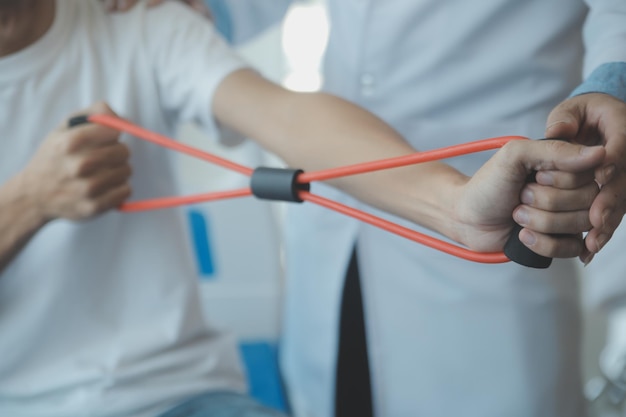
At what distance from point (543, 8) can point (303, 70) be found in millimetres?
1280

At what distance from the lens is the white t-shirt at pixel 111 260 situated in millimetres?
1022

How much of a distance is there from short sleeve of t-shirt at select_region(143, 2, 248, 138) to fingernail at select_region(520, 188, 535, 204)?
0.53 m

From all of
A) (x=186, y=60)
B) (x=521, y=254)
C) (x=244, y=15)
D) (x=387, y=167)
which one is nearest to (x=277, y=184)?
(x=387, y=167)

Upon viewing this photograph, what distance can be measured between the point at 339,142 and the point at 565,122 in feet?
1.11

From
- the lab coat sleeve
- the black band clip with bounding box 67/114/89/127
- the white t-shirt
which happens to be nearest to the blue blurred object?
the white t-shirt

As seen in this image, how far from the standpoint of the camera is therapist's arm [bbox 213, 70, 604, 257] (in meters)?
0.60

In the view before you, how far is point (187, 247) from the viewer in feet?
3.83

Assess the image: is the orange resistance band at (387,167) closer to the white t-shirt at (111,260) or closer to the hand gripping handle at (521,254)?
the hand gripping handle at (521,254)

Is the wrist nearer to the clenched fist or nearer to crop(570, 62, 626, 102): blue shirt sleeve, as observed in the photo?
the clenched fist

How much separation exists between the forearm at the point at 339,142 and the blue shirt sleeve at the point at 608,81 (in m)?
0.15

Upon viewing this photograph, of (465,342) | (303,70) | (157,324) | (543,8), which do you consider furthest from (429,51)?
(303,70)

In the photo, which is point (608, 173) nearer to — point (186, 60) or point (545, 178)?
point (545, 178)

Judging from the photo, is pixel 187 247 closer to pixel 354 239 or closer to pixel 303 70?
pixel 354 239

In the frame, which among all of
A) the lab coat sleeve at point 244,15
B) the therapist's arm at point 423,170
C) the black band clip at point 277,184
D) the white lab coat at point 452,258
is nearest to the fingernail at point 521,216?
the therapist's arm at point 423,170
